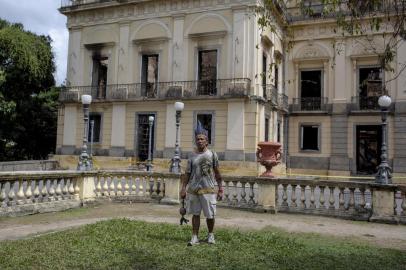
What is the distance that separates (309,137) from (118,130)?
38.1 feet

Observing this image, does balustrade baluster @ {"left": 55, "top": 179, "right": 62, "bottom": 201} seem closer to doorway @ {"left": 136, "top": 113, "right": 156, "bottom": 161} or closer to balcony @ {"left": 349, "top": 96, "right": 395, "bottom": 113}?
doorway @ {"left": 136, "top": 113, "right": 156, "bottom": 161}

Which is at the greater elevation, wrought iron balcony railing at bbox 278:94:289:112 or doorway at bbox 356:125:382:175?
wrought iron balcony railing at bbox 278:94:289:112

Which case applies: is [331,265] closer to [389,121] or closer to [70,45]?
[389,121]

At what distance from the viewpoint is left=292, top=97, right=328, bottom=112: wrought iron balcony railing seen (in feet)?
78.6

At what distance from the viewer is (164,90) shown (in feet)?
73.1

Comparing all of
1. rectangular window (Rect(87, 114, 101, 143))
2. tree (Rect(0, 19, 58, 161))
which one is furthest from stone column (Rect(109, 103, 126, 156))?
tree (Rect(0, 19, 58, 161))

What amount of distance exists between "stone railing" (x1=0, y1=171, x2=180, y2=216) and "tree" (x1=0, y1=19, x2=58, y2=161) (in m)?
16.5

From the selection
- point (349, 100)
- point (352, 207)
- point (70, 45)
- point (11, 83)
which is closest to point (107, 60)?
point (70, 45)

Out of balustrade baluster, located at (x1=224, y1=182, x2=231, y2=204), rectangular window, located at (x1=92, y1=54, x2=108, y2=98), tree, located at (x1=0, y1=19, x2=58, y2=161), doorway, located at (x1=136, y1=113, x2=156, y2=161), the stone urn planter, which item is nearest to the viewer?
the stone urn planter

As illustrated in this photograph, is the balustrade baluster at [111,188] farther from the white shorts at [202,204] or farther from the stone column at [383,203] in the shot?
the stone column at [383,203]

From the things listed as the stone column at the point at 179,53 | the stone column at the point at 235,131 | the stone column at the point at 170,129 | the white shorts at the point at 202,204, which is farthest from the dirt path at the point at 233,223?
the stone column at the point at 179,53

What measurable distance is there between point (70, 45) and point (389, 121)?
19682 mm

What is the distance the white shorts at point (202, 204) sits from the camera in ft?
19.4

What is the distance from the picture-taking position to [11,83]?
2609 cm
